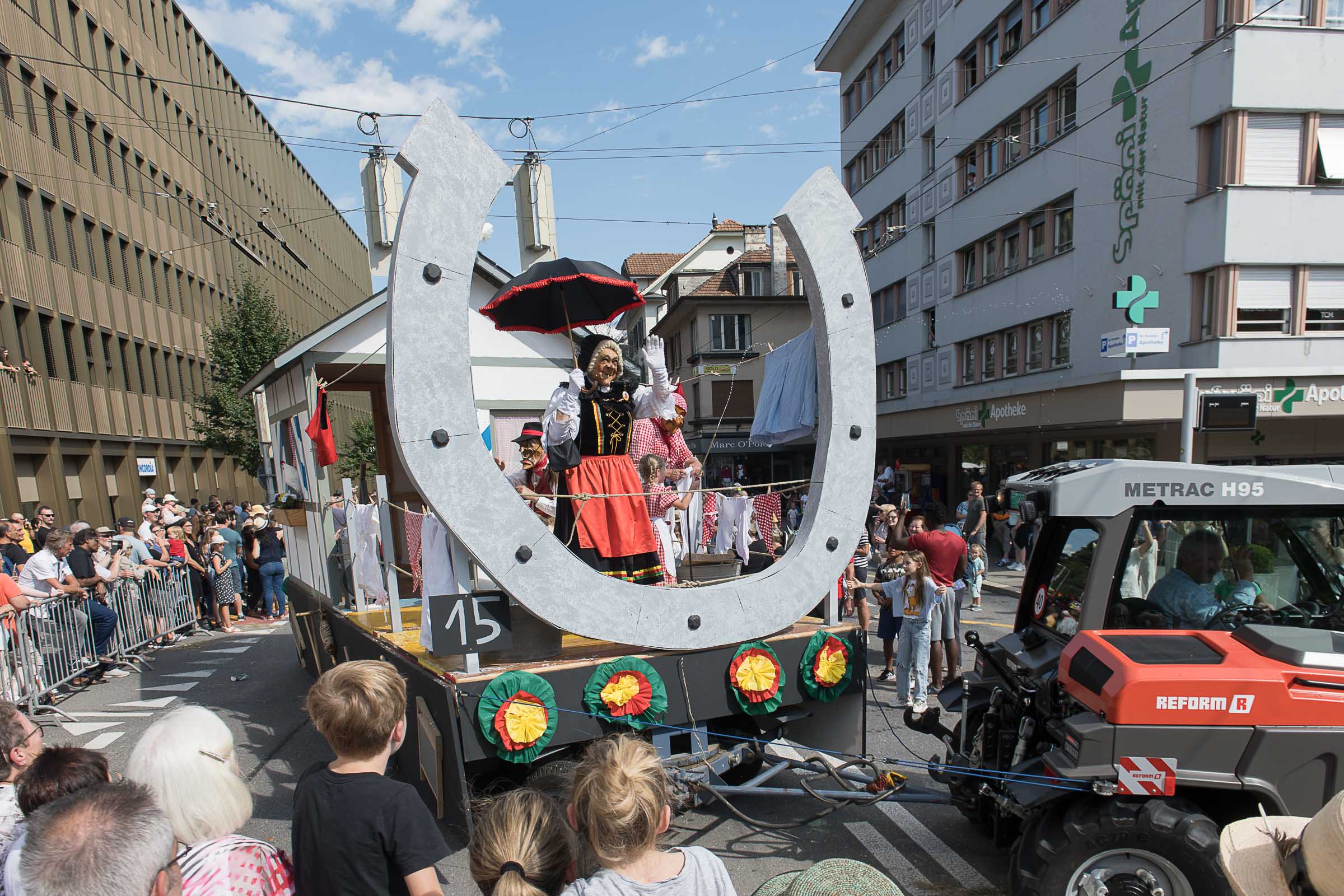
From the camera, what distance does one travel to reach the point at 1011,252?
728 inches

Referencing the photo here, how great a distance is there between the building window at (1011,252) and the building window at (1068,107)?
2677 millimetres

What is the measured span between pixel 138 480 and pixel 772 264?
76.6 feet

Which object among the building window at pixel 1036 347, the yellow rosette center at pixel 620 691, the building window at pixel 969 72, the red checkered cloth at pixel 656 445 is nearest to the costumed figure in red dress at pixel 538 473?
the red checkered cloth at pixel 656 445

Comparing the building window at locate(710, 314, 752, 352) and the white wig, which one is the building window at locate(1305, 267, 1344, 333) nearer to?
the white wig

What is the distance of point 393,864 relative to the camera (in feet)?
6.34

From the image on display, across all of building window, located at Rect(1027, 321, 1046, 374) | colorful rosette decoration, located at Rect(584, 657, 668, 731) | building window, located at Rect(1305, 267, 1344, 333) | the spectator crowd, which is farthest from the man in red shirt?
building window, located at Rect(1027, 321, 1046, 374)

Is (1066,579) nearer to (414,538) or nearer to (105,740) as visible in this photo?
(414,538)

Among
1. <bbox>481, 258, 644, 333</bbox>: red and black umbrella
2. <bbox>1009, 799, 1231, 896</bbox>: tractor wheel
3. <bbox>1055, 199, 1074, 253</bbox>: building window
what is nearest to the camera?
<bbox>1009, 799, 1231, 896</bbox>: tractor wheel

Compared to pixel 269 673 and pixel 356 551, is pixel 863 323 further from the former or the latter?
pixel 269 673

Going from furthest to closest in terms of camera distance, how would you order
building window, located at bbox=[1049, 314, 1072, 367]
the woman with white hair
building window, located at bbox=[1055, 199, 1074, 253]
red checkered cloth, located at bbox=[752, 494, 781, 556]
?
building window, located at bbox=[1049, 314, 1072, 367] < building window, located at bbox=[1055, 199, 1074, 253] < red checkered cloth, located at bbox=[752, 494, 781, 556] < the woman with white hair

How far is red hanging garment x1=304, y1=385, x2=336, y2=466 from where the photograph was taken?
19.9ft

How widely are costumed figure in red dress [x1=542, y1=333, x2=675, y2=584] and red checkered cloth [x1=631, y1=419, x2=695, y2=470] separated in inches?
12.4

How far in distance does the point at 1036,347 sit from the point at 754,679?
54.9ft

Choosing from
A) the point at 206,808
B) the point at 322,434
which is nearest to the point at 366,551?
the point at 322,434
